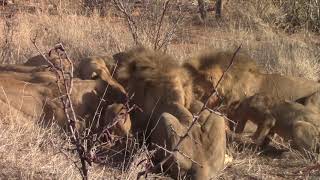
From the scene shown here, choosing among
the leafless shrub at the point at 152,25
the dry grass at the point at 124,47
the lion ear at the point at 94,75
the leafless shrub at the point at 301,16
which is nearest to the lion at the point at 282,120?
the dry grass at the point at 124,47

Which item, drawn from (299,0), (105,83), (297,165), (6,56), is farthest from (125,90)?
(299,0)

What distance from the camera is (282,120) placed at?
25.7 ft

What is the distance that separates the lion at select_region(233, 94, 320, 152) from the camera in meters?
7.54

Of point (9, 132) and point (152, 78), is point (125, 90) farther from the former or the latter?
point (9, 132)

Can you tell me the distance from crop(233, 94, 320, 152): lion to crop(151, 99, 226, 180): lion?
1111 millimetres

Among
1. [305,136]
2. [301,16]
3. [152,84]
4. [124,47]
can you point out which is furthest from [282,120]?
[301,16]

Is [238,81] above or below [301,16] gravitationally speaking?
above

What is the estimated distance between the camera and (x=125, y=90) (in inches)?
317

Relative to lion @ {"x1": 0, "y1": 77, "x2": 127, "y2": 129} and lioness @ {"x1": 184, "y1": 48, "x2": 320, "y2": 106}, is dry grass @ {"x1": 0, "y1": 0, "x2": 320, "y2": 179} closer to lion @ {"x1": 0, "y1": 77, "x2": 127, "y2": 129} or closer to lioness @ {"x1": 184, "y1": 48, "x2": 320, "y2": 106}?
lion @ {"x1": 0, "y1": 77, "x2": 127, "y2": 129}

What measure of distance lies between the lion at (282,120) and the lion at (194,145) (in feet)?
3.65

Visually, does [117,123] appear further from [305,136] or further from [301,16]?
[301,16]

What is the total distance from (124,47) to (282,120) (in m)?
3.99

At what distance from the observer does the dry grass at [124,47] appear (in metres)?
6.00

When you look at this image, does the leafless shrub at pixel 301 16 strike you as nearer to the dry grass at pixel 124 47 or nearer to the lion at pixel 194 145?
the dry grass at pixel 124 47
